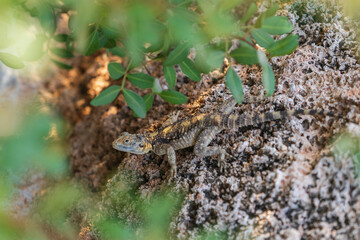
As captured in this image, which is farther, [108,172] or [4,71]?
[4,71]

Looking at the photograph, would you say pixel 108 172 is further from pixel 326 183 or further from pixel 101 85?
pixel 326 183

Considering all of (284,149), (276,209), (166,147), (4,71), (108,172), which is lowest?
(108,172)

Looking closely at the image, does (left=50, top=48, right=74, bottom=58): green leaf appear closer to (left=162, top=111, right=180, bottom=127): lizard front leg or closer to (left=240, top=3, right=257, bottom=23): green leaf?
(left=162, top=111, right=180, bottom=127): lizard front leg

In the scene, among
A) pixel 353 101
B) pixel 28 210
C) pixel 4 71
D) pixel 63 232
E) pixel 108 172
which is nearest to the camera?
pixel 353 101

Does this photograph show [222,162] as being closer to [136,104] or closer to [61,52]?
[136,104]

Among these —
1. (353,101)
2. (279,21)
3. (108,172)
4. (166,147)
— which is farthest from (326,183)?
(108,172)

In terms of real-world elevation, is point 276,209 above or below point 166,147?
above

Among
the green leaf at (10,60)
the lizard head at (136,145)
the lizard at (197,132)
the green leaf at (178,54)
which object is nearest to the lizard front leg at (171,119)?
the lizard at (197,132)

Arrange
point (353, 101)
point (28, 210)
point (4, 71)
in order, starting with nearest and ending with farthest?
1. point (353, 101)
2. point (28, 210)
3. point (4, 71)

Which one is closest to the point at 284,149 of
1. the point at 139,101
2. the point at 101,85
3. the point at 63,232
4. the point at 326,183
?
the point at 326,183
